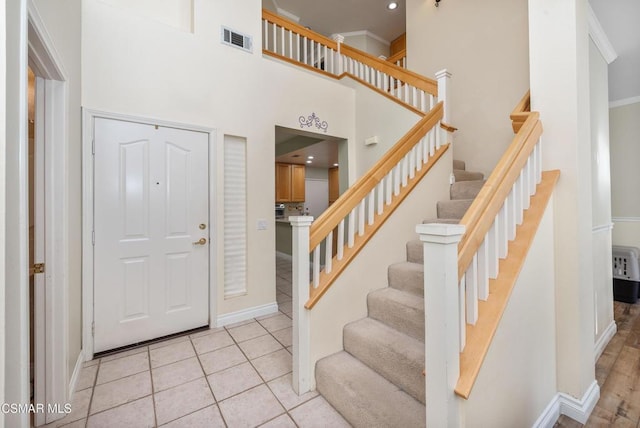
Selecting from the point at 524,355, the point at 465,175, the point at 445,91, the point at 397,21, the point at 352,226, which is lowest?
the point at 524,355

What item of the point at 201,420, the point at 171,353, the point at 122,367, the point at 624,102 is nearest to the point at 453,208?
the point at 201,420

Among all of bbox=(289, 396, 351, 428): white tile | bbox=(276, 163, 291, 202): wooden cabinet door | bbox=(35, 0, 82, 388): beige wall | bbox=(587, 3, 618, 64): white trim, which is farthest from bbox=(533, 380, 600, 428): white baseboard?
bbox=(276, 163, 291, 202): wooden cabinet door

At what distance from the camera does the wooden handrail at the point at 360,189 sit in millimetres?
1743

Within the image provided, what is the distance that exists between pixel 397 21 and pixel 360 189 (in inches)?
232

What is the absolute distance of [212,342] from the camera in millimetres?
2400

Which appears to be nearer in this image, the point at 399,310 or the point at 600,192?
the point at 399,310

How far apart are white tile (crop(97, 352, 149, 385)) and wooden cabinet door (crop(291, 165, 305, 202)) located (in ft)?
17.5

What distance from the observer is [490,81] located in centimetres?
356

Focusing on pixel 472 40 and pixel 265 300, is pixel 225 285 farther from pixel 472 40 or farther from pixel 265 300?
pixel 472 40

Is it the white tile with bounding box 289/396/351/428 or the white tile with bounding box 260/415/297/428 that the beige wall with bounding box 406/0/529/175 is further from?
the white tile with bounding box 260/415/297/428

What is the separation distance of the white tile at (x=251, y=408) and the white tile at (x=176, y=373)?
421mm

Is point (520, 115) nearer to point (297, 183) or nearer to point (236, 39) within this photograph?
point (236, 39)

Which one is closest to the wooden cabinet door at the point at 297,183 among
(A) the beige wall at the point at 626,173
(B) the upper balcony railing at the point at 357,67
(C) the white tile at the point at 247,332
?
(B) the upper balcony railing at the point at 357,67

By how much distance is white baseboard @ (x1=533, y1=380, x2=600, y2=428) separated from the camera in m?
1.55
